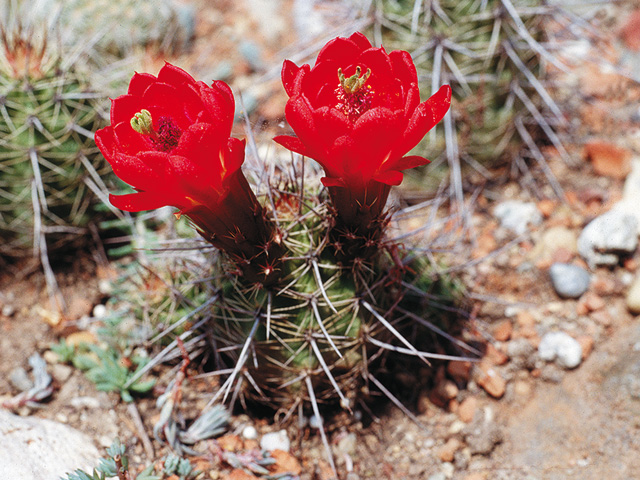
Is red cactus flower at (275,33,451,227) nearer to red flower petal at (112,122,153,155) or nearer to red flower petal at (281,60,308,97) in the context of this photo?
red flower petal at (281,60,308,97)

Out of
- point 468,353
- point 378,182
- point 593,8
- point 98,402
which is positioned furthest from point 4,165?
point 593,8

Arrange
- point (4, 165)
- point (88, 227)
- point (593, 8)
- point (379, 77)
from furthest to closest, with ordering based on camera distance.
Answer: point (593, 8) < point (88, 227) < point (4, 165) < point (379, 77)

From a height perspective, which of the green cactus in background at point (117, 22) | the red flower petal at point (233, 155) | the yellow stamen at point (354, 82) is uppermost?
the yellow stamen at point (354, 82)

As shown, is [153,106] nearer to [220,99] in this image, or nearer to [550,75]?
[220,99]

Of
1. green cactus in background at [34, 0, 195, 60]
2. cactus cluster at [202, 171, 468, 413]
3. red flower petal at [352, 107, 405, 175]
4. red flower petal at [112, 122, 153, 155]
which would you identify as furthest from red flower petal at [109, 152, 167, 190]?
green cactus in background at [34, 0, 195, 60]

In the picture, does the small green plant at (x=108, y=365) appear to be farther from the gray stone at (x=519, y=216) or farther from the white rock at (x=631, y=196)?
the white rock at (x=631, y=196)

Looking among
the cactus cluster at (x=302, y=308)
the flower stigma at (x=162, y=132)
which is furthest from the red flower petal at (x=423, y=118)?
the flower stigma at (x=162, y=132)

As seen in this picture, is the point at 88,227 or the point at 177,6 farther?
the point at 177,6
